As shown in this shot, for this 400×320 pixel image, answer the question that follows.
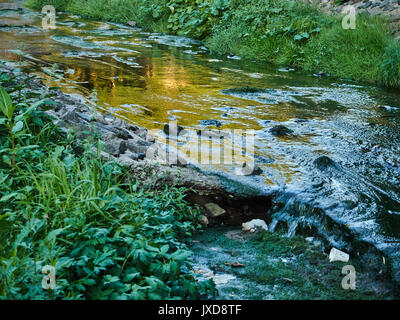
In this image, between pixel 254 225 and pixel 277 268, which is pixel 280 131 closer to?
pixel 254 225

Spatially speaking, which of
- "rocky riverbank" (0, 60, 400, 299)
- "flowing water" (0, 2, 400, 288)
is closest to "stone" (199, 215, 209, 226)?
"rocky riverbank" (0, 60, 400, 299)

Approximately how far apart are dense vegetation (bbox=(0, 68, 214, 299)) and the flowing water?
83cm

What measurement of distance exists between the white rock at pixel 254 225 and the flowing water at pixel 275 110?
0.69ft

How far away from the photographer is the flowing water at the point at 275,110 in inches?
145

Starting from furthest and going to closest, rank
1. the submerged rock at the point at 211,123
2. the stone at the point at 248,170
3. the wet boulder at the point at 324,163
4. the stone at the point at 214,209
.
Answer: the submerged rock at the point at 211,123
the wet boulder at the point at 324,163
the stone at the point at 248,170
the stone at the point at 214,209

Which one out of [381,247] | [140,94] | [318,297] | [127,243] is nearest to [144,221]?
[127,243]

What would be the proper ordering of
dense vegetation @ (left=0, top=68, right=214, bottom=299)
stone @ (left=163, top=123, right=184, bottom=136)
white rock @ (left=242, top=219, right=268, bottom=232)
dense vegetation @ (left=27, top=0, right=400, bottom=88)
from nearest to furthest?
1. dense vegetation @ (left=0, top=68, right=214, bottom=299)
2. white rock @ (left=242, top=219, right=268, bottom=232)
3. stone @ (left=163, top=123, right=184, bottom=136)
4. dense vegetation @ (left=27, top=0, right=400, bottom=88)

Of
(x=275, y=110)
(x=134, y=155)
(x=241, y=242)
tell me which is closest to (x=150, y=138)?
(x=134, y=155)

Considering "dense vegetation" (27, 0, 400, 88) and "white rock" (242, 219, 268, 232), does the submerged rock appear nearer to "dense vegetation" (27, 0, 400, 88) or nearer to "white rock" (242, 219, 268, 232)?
"white rock" (242, 219, 268, 232)

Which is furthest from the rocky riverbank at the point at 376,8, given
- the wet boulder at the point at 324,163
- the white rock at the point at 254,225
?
the white rock at the point at 254,225

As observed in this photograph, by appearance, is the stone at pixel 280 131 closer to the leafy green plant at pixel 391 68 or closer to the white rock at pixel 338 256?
the white rock at pixel 338 256

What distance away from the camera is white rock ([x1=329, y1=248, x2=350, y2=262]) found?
3.07 meters

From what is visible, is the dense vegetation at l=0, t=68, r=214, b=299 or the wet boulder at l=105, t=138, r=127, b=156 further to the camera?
the wet boulder at l=105, t=138, r=127, b=156

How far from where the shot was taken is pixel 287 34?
33.3 ft
